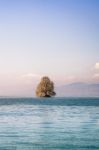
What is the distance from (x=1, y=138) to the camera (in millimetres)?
32094

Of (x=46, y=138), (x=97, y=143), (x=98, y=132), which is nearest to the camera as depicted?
(x=97, y=143)

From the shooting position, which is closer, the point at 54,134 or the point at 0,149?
the point at 0,149

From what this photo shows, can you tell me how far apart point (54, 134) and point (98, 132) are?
15.2 feet

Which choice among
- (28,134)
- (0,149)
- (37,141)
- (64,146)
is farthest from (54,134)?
(0,149)

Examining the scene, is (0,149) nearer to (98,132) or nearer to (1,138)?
(1,138)

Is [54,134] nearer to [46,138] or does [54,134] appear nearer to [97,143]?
[46,138]

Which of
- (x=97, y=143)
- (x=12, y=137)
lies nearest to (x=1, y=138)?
(x=12, y=137)

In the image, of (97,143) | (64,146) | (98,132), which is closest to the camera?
(64,146)

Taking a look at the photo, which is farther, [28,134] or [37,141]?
[28,134]

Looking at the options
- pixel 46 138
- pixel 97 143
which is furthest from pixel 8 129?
pixel 97 143

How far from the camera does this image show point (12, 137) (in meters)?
32.8

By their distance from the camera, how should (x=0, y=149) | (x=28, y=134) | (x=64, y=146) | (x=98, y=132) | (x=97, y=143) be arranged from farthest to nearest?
(x=98, y=132) < (x=28, y=134) < (x=97, y=143) < (x=64, y=146) < (x=0, y=149)

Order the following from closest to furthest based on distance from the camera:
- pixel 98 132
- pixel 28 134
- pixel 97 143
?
pixel 97 143
pixel 28 134
pixel 98 132

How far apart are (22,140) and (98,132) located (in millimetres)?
9125
